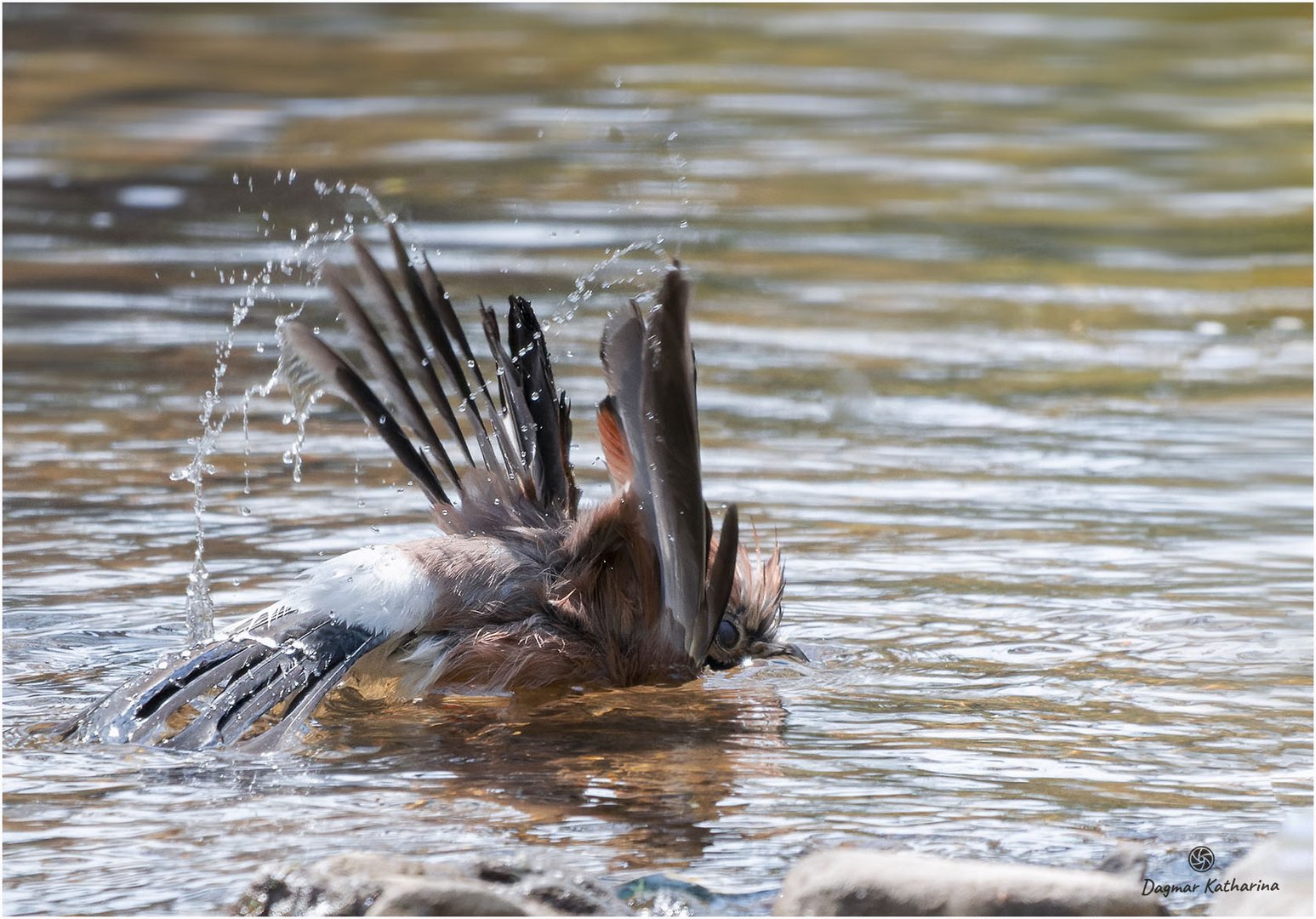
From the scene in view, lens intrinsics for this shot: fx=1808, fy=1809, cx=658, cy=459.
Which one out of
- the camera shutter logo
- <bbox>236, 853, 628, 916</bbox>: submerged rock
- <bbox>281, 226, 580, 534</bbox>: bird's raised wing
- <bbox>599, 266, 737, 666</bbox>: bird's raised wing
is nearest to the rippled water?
the camera shutter logo

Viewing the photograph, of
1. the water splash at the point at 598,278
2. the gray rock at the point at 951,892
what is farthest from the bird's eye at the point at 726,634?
the water splash at the point at 598,278

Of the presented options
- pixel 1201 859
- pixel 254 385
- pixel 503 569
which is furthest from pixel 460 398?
pixel 1201 859

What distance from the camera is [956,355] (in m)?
8.31

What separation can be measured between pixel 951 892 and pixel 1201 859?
2.33ft

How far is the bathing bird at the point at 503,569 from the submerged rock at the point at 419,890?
99 cm

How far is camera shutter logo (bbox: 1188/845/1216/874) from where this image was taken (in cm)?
373

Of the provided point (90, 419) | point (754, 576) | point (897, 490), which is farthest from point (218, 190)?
point (754, 576)

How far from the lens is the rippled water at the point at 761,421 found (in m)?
4.13

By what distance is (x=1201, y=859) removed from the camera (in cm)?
376

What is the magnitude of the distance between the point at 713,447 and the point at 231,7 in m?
12.0

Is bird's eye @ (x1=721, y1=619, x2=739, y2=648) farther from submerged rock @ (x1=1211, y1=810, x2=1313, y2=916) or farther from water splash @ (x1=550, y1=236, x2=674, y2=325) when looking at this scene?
water splash @ (x1=550, y1=236, x2=674, y2=325)

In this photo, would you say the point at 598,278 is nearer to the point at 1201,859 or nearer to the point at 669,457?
the point at 669,457

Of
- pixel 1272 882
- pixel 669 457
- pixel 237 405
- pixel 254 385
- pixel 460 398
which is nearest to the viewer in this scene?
pixel 1272 882

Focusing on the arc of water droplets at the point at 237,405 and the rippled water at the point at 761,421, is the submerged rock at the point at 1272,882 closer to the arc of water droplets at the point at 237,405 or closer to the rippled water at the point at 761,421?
the rippled water at the point at 761,421
